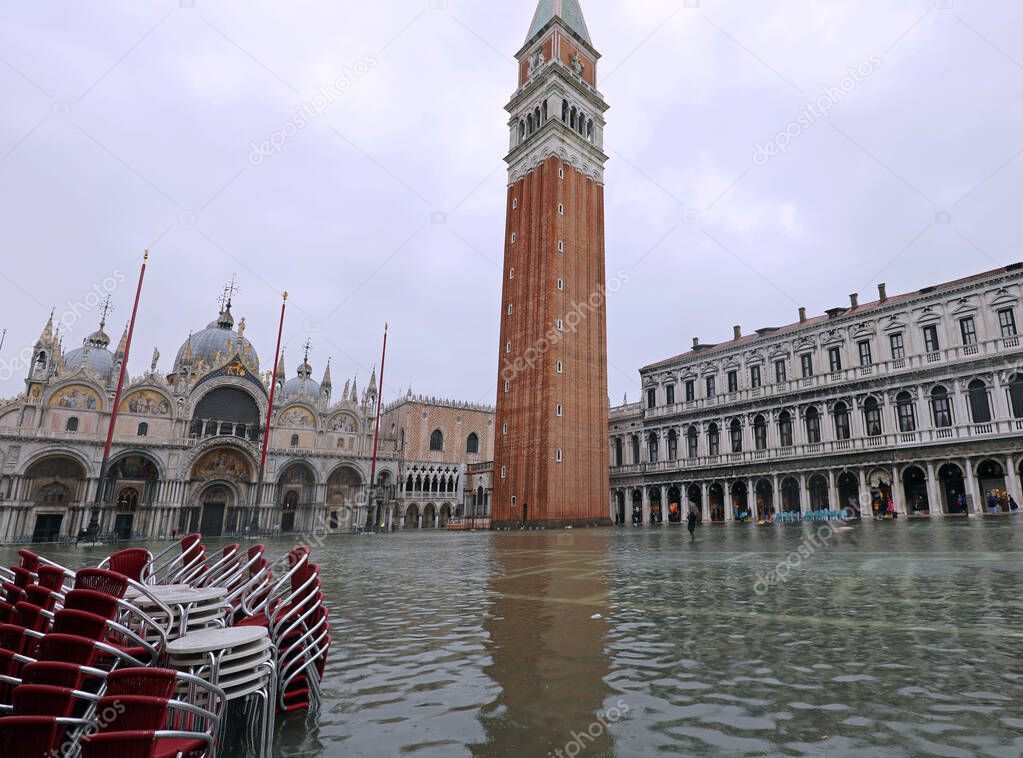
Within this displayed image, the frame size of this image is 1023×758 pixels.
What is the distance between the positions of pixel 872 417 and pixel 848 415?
1357 millimetres

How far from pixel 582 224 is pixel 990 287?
26675 mm

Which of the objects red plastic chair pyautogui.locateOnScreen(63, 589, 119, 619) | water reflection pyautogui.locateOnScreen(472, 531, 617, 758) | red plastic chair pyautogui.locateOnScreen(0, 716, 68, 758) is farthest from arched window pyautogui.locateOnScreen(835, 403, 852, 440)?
red plastic chair pyautogui.locateOnScreen(0, 716, 68, 758)

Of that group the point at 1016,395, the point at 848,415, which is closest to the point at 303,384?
the point at 848,415

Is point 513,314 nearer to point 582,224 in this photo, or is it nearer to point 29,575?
point 582,224

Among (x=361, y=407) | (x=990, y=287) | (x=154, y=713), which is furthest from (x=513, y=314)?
(x=154, y=713)

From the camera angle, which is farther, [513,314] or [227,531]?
[513,314]

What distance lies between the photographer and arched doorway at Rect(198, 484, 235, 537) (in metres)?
40.7

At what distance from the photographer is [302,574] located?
4160mm

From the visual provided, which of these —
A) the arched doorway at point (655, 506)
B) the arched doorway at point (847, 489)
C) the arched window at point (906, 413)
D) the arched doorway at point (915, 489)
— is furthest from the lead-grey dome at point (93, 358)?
the arched doorway at point (915, 489)

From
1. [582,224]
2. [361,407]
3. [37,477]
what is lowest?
[37,477]

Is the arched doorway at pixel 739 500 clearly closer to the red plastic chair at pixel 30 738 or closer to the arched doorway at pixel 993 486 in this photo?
the arched doorway at pixel 993 486

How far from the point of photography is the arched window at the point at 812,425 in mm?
37594

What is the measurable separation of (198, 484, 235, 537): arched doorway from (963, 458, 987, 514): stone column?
1862 inches

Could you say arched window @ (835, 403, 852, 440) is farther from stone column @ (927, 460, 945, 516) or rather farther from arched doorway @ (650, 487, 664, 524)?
arched doorway @ (650, 487, 664, 524)
